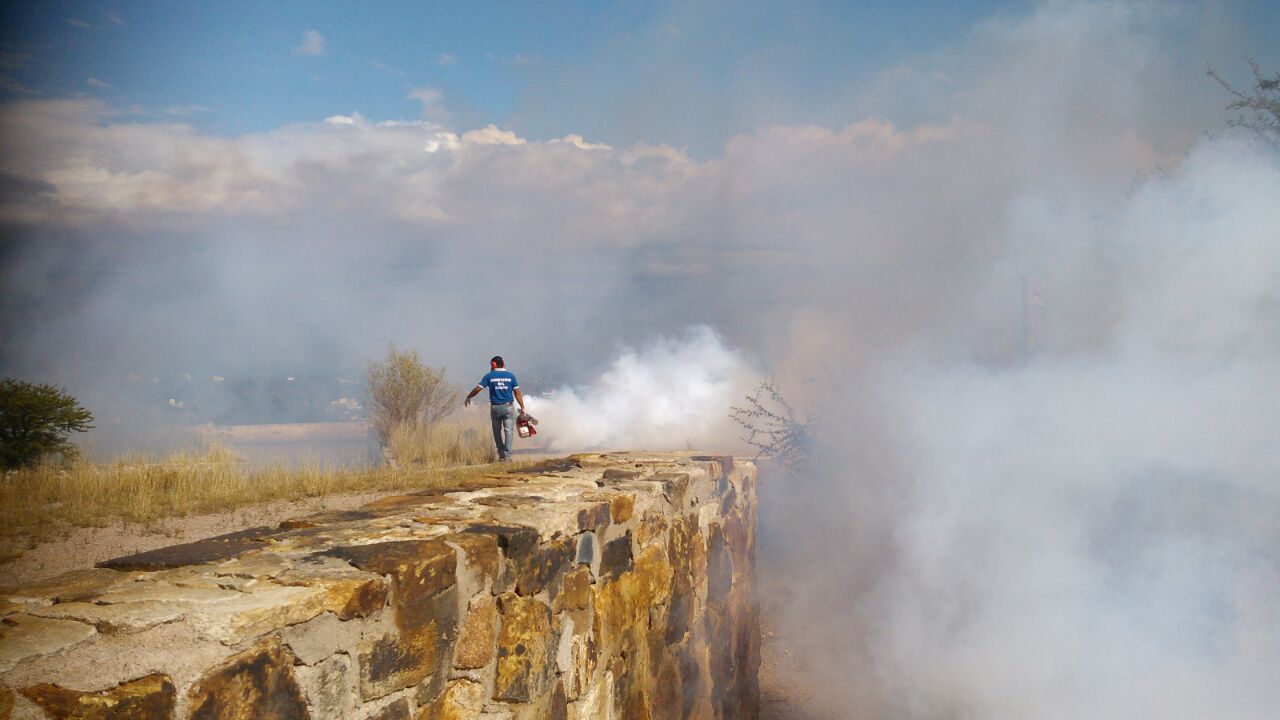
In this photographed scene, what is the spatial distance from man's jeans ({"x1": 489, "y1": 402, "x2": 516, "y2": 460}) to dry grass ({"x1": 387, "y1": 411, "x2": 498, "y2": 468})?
0.63 feet

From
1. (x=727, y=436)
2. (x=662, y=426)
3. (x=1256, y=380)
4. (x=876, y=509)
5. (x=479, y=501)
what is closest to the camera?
(x=479, y=501)

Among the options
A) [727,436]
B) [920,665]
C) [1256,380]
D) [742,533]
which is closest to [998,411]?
[1256,380]

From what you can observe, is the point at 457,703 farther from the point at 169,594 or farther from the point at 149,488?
the point at 149,488

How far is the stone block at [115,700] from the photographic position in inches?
54.0

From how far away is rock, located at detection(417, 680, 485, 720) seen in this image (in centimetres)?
222

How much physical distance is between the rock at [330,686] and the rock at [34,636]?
0.41 m

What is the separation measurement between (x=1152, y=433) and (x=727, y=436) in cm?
1739

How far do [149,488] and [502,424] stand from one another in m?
5.38

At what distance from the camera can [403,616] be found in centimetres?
212

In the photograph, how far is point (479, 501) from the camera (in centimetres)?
320

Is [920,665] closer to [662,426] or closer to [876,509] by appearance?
[876,509]

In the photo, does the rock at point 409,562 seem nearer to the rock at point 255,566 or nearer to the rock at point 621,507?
the rock at point 255,566

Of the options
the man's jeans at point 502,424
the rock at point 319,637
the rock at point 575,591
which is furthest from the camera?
the man's jeans at point 502,424

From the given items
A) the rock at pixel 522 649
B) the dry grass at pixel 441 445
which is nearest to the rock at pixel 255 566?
the rock at pixel 522 649
